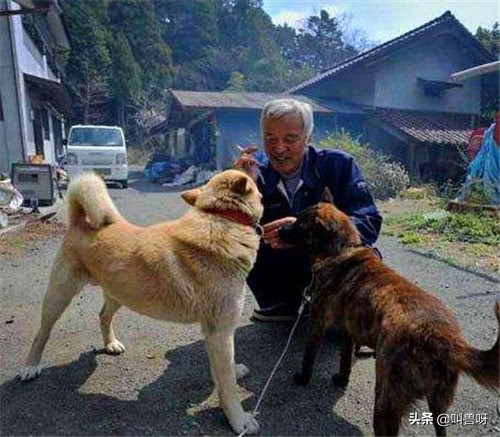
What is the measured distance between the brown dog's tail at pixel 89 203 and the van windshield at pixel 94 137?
42.9 ft

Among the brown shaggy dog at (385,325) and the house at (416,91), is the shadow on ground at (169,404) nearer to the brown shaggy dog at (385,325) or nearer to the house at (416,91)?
the brown shaggy dog at (385,325)

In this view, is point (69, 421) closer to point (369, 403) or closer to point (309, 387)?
point (309, 387)

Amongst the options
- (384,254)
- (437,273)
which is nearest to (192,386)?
(437,273)

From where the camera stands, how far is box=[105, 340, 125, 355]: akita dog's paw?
3.16m

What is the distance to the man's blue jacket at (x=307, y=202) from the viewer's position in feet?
10.7

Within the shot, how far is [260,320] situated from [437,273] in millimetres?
2726

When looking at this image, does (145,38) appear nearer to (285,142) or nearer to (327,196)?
(285,142)

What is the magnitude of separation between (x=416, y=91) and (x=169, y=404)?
64.5 feet

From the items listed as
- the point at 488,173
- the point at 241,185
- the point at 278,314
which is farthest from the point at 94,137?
the point at 241,185

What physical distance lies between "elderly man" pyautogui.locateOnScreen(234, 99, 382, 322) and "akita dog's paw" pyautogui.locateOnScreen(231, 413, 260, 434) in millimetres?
1155

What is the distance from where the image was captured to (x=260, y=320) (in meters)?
3.81

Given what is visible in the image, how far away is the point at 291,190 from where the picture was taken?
3439mm

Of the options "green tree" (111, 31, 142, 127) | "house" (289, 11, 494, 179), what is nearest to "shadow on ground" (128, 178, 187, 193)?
"house" (289, 11, 494, 179)

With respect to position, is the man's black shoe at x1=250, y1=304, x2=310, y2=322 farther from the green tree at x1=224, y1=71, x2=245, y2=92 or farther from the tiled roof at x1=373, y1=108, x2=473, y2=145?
the green tree at x1=224, y1=71, x2=245, y2=92
